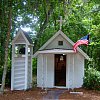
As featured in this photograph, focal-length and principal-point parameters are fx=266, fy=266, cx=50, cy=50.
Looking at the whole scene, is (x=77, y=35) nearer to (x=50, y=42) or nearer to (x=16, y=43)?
(x=50, y=42)

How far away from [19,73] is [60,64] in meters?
2.97

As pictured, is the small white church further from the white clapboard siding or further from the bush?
the bush

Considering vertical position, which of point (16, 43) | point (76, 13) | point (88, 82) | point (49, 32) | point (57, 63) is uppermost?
point (76, 13)

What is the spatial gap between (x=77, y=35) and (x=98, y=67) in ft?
25.9

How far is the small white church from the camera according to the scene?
15.9 metres

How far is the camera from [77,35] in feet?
92.1

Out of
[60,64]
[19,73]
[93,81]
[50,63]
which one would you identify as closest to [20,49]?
[19,73]

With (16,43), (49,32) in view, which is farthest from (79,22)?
(16,43)

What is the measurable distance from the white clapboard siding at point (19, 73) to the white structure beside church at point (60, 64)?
1352 mm

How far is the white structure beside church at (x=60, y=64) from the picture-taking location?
1669 cm

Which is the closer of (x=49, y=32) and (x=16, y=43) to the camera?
(x=16, y=43)

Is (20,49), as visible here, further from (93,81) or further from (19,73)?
(93,81)

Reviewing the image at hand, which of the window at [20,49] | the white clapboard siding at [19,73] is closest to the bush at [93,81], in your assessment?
the white clapboard siding at [19,73]

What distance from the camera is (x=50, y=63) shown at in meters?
17.2
